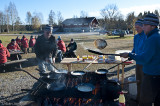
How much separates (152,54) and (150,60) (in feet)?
0.59

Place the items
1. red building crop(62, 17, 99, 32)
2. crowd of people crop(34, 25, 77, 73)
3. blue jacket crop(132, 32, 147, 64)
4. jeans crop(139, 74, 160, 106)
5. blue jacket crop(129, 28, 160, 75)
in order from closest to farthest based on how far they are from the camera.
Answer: blue jacket crop(129, 28, 160, 75), jeans crop(139, 74, 160, 106), blue jacket crop(132, 32, 147, 64), crowd of people crop(34, 25, 77, 73), red building crop(62, 17, 99, 32)

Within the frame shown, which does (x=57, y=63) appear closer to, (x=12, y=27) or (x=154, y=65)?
(x=154, y=65)

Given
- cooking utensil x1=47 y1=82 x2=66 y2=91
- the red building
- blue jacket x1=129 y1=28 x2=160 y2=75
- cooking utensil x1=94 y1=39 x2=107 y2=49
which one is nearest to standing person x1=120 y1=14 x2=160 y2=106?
blue jacket x1=129 y1=28 x2=160 y2=75

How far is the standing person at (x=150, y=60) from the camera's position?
2039mm

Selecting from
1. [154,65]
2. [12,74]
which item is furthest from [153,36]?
[12,74]

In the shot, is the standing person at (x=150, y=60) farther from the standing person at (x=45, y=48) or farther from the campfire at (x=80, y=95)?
the standing person at (x=45, y=48)

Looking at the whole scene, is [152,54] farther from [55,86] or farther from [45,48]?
[45,48]

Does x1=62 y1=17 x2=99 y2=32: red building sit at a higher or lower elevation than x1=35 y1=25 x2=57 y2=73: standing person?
higher

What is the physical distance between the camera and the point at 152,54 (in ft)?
A: 6.69

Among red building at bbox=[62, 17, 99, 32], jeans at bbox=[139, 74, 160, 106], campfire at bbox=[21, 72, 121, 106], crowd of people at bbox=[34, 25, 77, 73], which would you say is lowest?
campfire at bbox=[21, 72, 121, 106]

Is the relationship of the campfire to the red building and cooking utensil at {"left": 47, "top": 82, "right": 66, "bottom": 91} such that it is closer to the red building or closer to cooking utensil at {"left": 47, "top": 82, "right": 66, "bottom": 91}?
cooking utensil at {"left": 47, "top": 82, "right": 66, "bottom": 91}

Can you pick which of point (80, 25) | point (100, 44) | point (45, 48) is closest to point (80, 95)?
point (45, 48)

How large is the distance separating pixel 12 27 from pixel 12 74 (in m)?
56.8

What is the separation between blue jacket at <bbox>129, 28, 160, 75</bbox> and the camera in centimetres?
203
